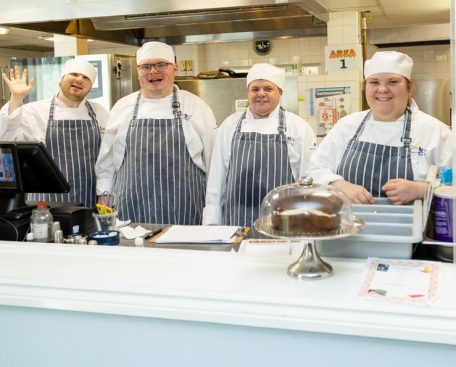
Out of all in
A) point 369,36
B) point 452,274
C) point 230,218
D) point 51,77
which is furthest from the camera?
point 369,36

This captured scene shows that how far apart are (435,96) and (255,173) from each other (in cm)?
453

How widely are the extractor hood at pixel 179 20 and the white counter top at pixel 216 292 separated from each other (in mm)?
1119

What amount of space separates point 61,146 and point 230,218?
1084mm

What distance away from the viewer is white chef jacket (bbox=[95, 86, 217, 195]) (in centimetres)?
317

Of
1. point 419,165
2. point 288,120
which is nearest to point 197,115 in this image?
point 288,120

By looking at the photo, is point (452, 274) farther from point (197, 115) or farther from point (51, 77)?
point (51, 77)

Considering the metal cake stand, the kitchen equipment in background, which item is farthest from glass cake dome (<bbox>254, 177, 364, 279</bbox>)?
the kitchen equipment in background

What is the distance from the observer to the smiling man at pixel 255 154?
117 inches

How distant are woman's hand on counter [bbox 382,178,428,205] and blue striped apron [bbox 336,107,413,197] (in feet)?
0.88

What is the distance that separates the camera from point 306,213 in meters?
1.23

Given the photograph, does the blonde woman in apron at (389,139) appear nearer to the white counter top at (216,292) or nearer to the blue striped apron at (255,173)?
the blue striped apron at (255,173)

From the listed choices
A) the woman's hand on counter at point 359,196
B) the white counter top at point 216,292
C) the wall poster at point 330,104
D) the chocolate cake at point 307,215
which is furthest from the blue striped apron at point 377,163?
the wall poster at point 330,104

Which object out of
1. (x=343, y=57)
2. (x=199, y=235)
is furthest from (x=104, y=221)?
(x=343, y=57)

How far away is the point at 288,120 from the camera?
120 inches
